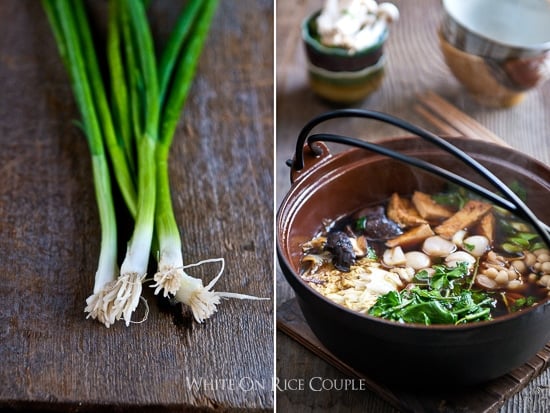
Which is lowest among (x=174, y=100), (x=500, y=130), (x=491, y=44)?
(x=174, y=100)

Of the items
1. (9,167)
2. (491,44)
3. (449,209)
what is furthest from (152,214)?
(491,44)

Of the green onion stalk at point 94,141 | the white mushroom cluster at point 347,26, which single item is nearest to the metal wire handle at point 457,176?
the green onion stalk at point 94,141

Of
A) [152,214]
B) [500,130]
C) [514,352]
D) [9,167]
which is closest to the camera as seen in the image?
[514,352]

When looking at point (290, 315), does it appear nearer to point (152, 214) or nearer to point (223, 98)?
point (152, 214)

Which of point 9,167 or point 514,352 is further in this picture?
point 9,167

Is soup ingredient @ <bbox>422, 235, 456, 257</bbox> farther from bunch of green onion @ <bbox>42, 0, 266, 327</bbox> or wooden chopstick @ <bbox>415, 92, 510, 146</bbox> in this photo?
bunch of green onion @ <bbox>42, 0, 266, 327</bbox>

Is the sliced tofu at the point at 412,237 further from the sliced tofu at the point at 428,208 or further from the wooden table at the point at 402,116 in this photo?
the wooden table at the point at 402,116

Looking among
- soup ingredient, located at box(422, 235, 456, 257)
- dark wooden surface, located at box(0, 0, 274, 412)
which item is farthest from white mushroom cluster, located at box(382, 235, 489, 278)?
dark wooden surface, located at box(0, 0, 274, 412)
